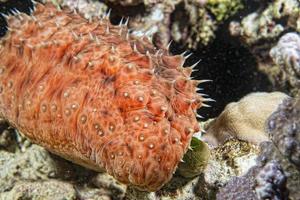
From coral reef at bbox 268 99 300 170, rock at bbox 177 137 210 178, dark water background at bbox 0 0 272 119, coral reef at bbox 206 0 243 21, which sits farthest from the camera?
dark water background at bbox 0 0 272 119

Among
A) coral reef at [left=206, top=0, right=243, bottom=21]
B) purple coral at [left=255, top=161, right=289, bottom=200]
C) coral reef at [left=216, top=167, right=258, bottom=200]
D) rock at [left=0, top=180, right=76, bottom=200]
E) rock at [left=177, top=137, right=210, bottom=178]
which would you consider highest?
→ coral reef at [left=206, top=0, right=243, bottom=21]

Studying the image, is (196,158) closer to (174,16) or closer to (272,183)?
(272,183)

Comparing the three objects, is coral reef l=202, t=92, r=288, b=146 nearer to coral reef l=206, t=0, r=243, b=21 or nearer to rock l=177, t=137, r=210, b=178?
rock l=177, t=137, r=210, b=178

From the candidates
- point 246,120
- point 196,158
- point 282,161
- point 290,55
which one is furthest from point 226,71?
point 282,161

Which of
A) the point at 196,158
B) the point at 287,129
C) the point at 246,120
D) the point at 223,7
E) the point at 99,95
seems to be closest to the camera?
the point at 287,129

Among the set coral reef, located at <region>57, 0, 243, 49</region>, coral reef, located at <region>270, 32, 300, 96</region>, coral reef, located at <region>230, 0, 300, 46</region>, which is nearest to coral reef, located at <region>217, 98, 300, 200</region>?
coral reef, located at <region>270, 32, 300, 96</region>
